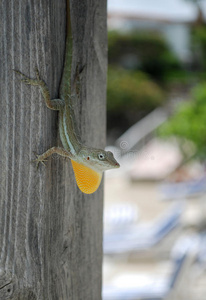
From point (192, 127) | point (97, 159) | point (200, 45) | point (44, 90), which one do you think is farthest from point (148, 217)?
point (200, 45)

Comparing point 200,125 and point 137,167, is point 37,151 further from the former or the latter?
point 137,167

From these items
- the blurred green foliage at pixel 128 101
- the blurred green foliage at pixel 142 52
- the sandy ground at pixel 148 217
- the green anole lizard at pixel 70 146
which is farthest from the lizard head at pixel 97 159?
the blurred green foliage at pixel 142 52

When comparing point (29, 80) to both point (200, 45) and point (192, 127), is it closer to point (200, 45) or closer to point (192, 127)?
point (192, 127)

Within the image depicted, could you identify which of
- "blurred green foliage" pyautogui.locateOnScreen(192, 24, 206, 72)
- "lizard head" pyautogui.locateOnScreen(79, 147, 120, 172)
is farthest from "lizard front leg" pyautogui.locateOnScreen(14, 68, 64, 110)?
"blurred green foliage" pyautogui.locateOnScreen(192, 24, 206, 72)

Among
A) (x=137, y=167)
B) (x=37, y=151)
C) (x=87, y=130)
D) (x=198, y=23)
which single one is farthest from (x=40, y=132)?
(x=198, y=23)

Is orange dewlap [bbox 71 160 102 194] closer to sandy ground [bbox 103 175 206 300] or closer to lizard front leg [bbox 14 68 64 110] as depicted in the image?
lizard front leg [bbox 14 68 64 110]
